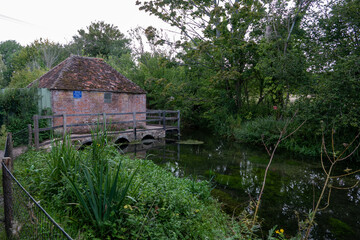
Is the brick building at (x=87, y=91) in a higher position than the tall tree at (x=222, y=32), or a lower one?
lower

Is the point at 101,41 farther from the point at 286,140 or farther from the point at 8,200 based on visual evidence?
the point at 8,200

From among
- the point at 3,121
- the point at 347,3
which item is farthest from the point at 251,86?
the point at 3,121

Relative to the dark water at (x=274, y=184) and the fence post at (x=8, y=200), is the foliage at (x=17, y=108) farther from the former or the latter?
the fence post at (x=8, y=200)

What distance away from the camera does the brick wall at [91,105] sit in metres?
12.1

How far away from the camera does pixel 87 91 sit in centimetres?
1305

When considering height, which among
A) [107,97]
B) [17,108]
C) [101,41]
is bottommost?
[17,108]

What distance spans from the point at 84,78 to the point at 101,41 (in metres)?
27.0

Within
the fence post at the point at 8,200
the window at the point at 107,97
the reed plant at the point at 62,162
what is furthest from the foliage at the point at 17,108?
the fence post at the point at 8,200

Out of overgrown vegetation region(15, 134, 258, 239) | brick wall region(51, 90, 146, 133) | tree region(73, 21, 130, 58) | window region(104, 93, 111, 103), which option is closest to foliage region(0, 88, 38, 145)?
brick wall region(51, 90, 146, 133)

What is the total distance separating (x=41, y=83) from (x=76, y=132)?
3.47m

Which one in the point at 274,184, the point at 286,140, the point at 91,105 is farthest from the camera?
the point at 91,105

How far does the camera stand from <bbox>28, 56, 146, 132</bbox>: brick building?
12.2 metres

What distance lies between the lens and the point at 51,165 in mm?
4020

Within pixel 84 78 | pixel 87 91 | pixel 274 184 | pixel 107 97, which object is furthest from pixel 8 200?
pixel 84 78
